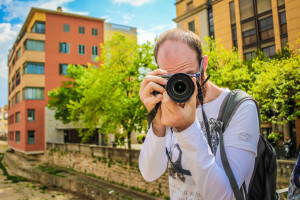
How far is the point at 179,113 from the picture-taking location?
108 cm

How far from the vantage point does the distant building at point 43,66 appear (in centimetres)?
2814

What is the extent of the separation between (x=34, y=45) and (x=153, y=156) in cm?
3109

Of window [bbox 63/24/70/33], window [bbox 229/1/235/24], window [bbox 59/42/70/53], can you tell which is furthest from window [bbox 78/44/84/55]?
window [bbox 229/1/235/24]

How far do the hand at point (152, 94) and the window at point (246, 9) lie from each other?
2097cm

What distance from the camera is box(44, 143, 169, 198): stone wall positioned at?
13.5 meters

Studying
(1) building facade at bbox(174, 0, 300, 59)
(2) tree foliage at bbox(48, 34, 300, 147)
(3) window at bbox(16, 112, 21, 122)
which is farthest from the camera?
(3) window at bbox(16, 112, 21, 122)

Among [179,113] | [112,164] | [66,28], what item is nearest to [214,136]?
[179,113]

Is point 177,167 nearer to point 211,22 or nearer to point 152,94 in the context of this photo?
point 152,94

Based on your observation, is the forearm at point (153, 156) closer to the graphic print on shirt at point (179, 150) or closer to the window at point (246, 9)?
the graphic print on shirt at point (179, 150)

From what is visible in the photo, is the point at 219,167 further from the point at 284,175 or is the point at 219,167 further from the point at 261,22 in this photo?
the point at 261,22

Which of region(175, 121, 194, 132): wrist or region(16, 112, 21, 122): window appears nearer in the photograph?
region(175, 121, 194, 132): wrist

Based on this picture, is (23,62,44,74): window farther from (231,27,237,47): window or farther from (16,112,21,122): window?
(231,27,237,47): window

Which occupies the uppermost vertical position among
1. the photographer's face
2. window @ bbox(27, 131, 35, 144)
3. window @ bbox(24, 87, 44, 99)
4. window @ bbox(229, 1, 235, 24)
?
window @ bbox(229, 1, 235, 24)

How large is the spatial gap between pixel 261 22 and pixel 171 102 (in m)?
20.7
